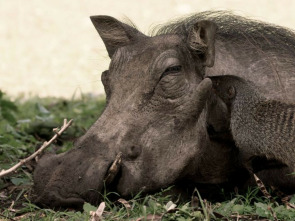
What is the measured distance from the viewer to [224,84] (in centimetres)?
502

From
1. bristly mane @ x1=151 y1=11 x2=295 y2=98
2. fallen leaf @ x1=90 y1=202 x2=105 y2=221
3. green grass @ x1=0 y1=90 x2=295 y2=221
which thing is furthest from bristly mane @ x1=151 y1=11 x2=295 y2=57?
fallen leaf @ x1=90 y1=202 x2=105 y2=221

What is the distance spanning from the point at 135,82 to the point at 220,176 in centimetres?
95

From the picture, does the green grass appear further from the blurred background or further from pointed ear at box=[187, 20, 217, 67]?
the blurred background

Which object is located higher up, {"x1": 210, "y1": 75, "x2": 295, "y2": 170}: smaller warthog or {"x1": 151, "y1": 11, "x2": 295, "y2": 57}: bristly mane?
{"x1": 151, "y1": 11, "x2": 295, "y2": 57}: bristly mane

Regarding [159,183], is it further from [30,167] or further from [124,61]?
[30,167]

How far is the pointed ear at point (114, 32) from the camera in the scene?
206 inches

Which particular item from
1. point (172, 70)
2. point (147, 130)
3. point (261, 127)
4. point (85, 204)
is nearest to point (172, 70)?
point (172, 70)

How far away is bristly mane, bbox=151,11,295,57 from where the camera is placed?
5418mm

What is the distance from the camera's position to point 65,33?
50.6 feet

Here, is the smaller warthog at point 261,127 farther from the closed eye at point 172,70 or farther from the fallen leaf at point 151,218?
the fallen leaf at point 151,218

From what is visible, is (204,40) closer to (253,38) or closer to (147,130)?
(253,38)

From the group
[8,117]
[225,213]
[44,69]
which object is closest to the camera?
[225,213]

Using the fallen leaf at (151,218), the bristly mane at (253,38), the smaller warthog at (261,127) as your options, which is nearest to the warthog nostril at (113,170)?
the fallen leaf at (151,218)

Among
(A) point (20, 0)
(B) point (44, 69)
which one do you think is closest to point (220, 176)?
(B) point (44, 69)
